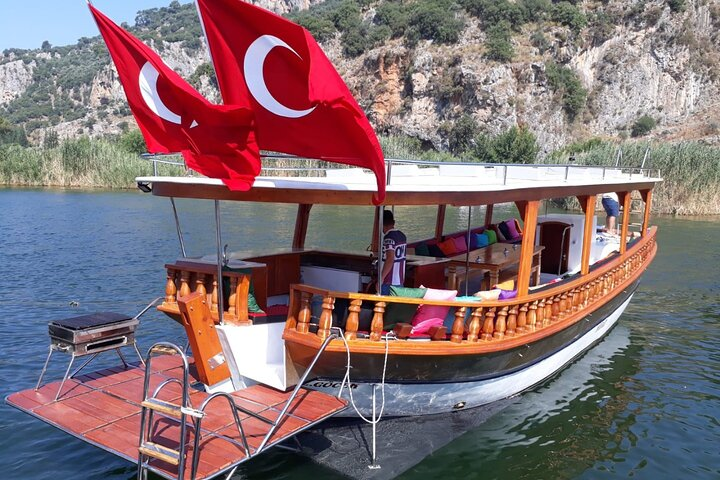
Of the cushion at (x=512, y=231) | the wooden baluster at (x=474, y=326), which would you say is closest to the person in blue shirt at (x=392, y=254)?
the wooden baluster at (x=474, y=326)

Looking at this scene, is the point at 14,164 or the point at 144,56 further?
the point at 14,164

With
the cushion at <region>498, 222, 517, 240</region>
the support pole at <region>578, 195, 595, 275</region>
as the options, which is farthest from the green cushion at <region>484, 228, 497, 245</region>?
the support pole at <region>578, 195, 595, 275</region>

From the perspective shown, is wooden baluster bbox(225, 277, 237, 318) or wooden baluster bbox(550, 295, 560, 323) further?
wooden baluster bbox(550, 295, 560, 323)

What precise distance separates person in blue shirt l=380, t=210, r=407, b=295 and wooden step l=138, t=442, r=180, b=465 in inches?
113

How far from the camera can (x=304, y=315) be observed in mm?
6141

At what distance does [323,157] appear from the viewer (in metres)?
5.27

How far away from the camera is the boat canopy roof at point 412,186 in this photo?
5902 millimetres

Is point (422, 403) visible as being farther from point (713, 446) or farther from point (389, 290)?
point (713, 446)

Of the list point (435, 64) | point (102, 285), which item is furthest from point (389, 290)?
point (435, 64)

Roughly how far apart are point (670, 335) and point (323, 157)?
996cm

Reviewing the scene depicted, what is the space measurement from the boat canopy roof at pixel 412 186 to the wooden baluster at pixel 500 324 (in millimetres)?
1273

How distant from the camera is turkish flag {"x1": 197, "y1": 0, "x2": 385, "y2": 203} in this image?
4844mm

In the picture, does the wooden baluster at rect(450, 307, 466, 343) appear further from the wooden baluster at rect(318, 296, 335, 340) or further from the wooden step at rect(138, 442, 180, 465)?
the wooden step at rect(138, 442, 180, 465)

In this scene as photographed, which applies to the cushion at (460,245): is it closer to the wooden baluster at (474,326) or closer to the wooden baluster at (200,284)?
the wooden baluster at (474,326)
